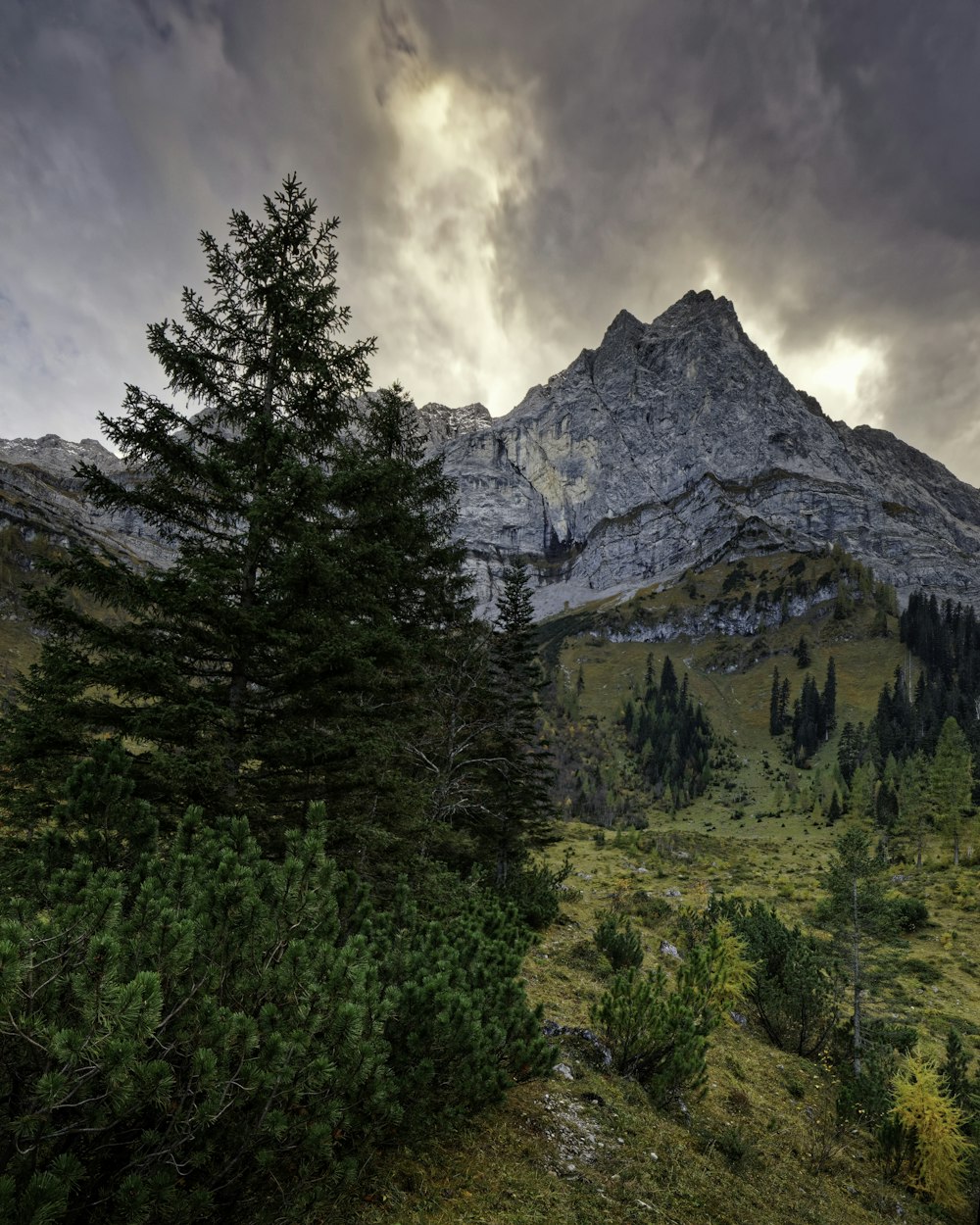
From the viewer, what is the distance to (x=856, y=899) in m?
12.9

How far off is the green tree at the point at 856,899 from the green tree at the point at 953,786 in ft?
147

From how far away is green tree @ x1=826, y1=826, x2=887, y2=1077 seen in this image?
12734 mm

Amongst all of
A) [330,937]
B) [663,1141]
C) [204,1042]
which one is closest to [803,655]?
[663,1141]

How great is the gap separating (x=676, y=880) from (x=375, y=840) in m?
28.0

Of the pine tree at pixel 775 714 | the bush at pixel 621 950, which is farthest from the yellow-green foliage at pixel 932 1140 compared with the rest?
the pine tree at pixel 775 714

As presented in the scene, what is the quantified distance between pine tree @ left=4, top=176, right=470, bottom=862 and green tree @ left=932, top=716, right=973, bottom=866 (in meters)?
57.3

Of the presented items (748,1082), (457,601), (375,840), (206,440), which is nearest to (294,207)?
(206,440)

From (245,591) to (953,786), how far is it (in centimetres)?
6289

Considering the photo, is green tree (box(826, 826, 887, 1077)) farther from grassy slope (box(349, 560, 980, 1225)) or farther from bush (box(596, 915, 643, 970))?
bush (box(596, 915, 643, 970))

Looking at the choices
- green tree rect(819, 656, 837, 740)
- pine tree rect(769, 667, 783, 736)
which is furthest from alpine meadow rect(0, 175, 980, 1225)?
pine tree rect(769, 667, 783, 736)

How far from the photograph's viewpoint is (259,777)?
9203 mm

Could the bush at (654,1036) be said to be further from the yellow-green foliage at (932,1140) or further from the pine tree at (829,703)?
the pine tree at (829,703)

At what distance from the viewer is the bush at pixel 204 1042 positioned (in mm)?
2561

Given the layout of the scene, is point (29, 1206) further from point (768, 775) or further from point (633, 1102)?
point (768, 775)
